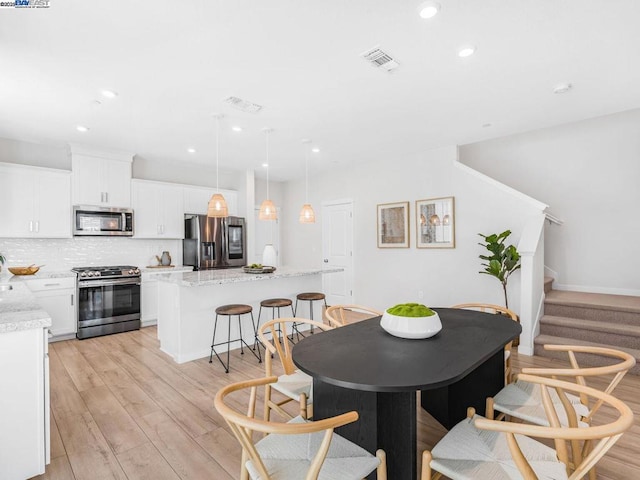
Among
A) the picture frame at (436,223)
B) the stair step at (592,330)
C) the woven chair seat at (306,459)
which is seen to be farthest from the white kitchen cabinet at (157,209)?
the stair step at (592,330)

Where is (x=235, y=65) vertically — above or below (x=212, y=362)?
above

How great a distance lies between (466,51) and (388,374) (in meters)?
2.44

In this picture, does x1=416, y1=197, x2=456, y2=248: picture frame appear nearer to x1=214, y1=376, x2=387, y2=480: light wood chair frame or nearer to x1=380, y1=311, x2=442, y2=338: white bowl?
x1=380, y1=311, x2=442, y2=338: white bowl

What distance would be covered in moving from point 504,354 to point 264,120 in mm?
3381

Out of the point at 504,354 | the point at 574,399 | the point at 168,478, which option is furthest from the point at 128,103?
the point at 574,399

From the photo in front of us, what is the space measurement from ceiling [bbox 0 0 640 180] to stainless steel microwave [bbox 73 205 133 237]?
1.03 meters

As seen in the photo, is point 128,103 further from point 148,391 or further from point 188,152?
A: point 148,391

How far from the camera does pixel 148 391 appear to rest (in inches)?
118

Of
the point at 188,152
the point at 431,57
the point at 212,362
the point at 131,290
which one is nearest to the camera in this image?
the point at 431,57

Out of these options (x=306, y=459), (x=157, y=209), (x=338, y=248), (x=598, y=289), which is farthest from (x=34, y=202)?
(x=598, y=289)

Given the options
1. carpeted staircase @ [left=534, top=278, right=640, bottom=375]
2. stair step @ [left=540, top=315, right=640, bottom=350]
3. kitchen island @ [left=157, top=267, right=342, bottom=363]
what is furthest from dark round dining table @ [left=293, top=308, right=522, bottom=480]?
stair step @ [left=540, top=315, right=640, bottom=350]

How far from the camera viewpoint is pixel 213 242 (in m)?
5.90

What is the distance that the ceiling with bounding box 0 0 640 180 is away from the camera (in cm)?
216

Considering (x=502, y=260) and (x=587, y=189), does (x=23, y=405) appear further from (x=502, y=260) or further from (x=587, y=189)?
(x=587, y=189)
